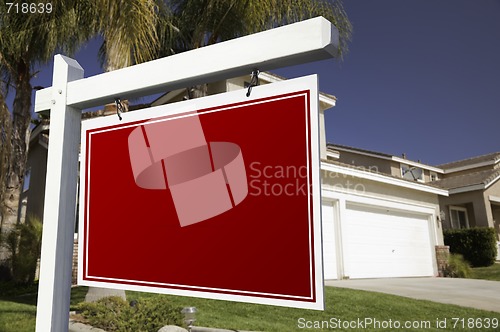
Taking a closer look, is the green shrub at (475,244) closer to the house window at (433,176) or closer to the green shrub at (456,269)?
the green shrub at (456,269)

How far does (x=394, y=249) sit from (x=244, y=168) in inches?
635

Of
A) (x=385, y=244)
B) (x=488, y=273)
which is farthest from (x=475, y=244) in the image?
(x=385, y=244)

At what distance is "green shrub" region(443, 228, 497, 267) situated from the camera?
20.7m

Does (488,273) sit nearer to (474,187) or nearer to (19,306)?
(474,187)

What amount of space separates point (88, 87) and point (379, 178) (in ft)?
50.7

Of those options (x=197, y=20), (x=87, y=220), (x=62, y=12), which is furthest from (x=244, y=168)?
(x=197, y=20)

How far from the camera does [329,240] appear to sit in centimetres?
1396

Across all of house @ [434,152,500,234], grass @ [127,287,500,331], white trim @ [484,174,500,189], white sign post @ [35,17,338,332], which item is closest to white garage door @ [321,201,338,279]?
grass @ [127,287,500,331]

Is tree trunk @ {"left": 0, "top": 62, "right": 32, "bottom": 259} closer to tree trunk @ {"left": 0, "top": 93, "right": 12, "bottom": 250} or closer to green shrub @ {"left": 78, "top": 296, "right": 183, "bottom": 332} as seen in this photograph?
green shrub @ {"left": 78, "top": 296, "right": 183, "bottom": 332}

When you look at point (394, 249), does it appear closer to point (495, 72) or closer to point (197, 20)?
point (197, 20)

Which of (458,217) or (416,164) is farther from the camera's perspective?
(416,164)

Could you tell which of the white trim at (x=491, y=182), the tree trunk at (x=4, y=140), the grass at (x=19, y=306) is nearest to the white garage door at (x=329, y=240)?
the grass at (x=19, y=306)

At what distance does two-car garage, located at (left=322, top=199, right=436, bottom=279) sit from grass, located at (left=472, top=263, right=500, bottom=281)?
5.82ft

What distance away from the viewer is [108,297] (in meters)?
6.79
